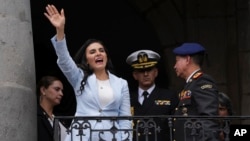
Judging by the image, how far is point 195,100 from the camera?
10.1 meters

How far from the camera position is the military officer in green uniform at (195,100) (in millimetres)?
10039

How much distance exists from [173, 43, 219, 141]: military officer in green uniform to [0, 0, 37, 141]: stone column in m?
1.36

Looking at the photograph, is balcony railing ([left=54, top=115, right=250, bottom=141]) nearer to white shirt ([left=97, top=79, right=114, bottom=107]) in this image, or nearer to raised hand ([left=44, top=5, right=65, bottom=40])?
white shirt ([left=97, top=79, right=114, bottom=107])

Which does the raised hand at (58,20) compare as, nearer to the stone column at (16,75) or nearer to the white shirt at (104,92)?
the stone column at (16,75)

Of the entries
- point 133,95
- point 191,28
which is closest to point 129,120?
point 133,95

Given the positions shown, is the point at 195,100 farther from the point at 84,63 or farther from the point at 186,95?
the point at 84,63

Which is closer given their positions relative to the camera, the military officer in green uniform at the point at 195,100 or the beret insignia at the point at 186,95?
the military officer in green uniform at the point at 195,100

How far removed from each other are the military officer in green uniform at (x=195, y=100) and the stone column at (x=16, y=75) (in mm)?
1357

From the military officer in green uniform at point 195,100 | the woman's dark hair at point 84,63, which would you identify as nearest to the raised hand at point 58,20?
the woman's dark hair at point 84,63

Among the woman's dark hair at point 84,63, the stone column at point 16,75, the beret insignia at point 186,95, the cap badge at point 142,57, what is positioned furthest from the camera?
the cap badge at point 142,57

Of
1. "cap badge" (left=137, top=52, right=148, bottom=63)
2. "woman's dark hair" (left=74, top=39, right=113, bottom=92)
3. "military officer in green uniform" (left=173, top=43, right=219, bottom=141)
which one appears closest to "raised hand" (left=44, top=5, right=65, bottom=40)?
"woman's dark hair" (left=74, top=39, right=113, bottom=92)

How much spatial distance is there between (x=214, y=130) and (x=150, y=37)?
4088 millimetres

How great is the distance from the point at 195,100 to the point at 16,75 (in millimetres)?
1641

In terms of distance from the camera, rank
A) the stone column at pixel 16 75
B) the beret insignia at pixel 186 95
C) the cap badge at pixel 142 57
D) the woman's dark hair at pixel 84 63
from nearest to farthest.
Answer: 1. the stone column at pixel 16 75
2. the beret insignia at pixel 186 95
3. the woman's dark hair at pixel 84 63
4. the cap badge at pixel 142 57
